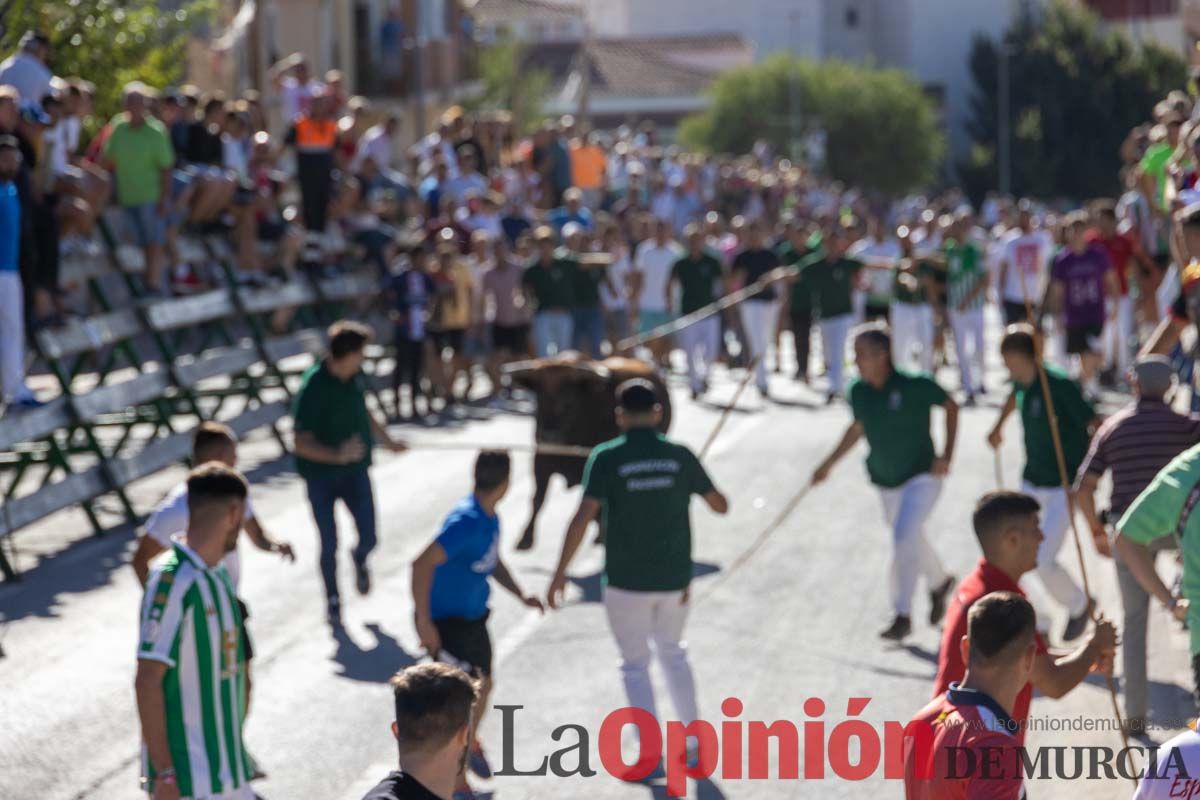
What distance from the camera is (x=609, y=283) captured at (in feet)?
75.9

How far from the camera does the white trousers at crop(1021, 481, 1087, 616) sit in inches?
459

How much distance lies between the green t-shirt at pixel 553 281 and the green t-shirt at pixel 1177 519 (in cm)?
1524

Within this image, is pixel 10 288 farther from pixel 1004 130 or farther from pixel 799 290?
pixel 1004 130

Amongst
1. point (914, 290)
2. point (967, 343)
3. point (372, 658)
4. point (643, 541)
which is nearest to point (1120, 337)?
point (967, 343)

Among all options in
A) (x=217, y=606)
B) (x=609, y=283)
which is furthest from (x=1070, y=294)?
(x=217, y=606)

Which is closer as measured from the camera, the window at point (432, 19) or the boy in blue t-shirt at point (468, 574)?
the boy in blue t-shirt at point (468, 574)

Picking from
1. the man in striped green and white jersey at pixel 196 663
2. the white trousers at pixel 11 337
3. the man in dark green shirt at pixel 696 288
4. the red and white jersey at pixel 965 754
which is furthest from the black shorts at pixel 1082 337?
the red and white jersey at pixel 965 754

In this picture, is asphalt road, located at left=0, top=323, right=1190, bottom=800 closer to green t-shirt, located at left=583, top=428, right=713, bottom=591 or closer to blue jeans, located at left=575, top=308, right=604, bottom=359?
green t-shirt, located at left=583, top=428, right=713, bottom=591

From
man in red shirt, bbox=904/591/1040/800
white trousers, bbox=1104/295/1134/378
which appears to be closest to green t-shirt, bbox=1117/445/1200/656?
man in red shirt, bbox=904/591/1040/800

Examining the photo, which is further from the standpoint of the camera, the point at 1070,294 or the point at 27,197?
the point at 1070,294

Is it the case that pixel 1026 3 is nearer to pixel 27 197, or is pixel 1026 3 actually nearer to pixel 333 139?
pixel 333 139

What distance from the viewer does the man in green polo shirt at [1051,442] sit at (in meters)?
11.5

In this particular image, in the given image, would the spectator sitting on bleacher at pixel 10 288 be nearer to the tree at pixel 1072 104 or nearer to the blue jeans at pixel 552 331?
the blue jeans at pixel 552 331

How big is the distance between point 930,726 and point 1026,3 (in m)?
92.6
